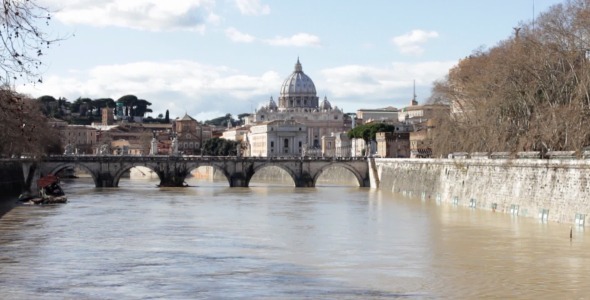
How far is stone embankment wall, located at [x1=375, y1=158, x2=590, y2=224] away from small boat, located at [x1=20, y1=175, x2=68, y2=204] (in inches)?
889

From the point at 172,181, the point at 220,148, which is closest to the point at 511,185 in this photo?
the point at 172,181

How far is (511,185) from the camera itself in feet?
184

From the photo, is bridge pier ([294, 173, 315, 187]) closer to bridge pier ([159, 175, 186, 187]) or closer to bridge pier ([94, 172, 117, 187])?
bridge pier ([159, 175, 186, 187])

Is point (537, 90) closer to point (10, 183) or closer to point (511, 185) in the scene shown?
point (511, 185)

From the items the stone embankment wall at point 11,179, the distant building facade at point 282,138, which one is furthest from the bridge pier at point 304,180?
the distant building facade at point 282,138

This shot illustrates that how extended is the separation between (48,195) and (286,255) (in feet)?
111

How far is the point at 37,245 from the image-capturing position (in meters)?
39.6

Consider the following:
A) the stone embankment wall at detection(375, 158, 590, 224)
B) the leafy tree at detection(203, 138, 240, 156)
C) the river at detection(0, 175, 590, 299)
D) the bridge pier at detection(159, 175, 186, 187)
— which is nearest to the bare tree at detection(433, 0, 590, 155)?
the stone embankment wall at detection(375, 158, 590, 224)

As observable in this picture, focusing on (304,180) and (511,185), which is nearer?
(511,185)

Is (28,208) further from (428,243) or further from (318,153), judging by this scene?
(318,153)

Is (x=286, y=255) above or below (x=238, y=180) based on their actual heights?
below

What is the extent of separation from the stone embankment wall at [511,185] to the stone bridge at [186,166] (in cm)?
1872

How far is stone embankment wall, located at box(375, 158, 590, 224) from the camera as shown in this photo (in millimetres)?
46906

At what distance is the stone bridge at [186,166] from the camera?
95.8 metres
